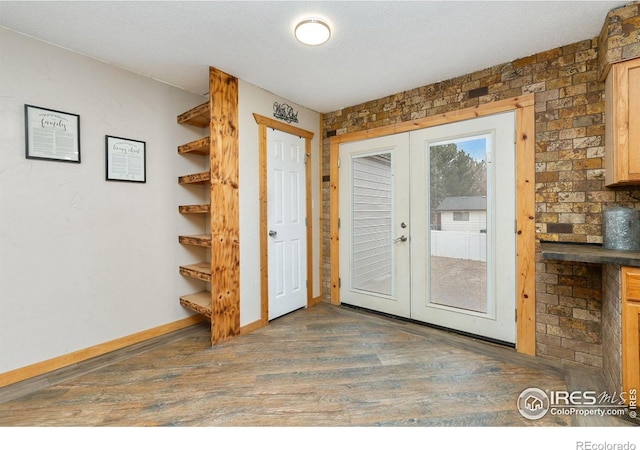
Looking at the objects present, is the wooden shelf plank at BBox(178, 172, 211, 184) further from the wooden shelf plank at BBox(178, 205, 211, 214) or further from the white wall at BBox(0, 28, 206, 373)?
the wooden shelf plank at BBox(178, 205, 211, 214)

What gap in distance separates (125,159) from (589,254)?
3.53m

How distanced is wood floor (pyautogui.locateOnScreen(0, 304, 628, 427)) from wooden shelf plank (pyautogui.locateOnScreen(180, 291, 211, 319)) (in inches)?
11.4

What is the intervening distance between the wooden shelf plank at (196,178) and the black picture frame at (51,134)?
0.84 meters

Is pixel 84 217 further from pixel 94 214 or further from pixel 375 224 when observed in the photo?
pixel 375 224

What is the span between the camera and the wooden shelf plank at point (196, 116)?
2684mm

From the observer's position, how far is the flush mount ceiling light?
192 cm

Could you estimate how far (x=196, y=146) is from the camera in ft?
9.10

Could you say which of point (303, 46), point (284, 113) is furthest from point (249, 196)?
point (303, 46)

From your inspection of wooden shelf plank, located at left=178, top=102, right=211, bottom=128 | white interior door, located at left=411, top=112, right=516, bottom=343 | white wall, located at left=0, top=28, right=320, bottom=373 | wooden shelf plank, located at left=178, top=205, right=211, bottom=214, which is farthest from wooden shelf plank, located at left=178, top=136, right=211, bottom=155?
white interior door, located at left=411, top=112, right=516, bottom=343

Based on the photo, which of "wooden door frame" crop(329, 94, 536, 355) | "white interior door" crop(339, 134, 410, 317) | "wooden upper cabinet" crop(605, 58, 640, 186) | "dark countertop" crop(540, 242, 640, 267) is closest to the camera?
"dark countertop" crop(540, 242, 640, 267)

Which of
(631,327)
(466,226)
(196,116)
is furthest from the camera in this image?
(196,116)

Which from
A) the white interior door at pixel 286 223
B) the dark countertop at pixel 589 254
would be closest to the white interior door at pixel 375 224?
the white interior door at pixel 286 223

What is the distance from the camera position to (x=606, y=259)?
1612 millimetres
